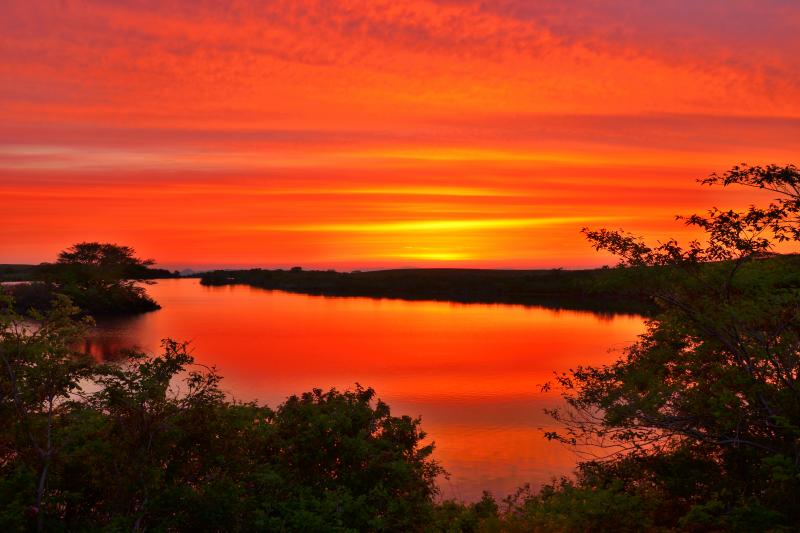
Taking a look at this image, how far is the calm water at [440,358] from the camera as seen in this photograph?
24656mm

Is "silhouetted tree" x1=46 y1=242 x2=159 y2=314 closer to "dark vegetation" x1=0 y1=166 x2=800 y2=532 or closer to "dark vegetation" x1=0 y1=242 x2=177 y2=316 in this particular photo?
"dark vegetation" x1=0 y1=242 x2=177 y2=316

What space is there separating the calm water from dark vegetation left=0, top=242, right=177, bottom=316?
4851 mm

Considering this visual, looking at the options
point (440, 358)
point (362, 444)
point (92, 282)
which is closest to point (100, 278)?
point (92, 282)

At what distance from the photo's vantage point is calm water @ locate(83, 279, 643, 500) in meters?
24.7

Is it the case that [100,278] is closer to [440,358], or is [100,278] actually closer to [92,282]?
[92,282]

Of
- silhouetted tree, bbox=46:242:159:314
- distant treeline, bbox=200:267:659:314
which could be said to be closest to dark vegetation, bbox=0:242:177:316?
silhouetted tree, bbox=46:242:159:314

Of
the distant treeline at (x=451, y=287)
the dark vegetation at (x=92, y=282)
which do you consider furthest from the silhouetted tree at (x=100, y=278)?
the distant treeline at (x=451, y=287)

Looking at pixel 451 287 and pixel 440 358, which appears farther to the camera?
pixel 451 287

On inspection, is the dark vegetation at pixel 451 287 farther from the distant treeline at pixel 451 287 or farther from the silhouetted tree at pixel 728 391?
the silhouetted tree at pixel 728 391

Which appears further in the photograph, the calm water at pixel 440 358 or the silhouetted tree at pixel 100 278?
the silhouetted tree at pixel 100 278

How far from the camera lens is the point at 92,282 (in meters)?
86.2

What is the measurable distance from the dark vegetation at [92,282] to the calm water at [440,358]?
485 cm

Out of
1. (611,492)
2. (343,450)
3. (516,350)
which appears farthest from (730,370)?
(516,350)

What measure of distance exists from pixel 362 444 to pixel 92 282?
8204 centimetres
